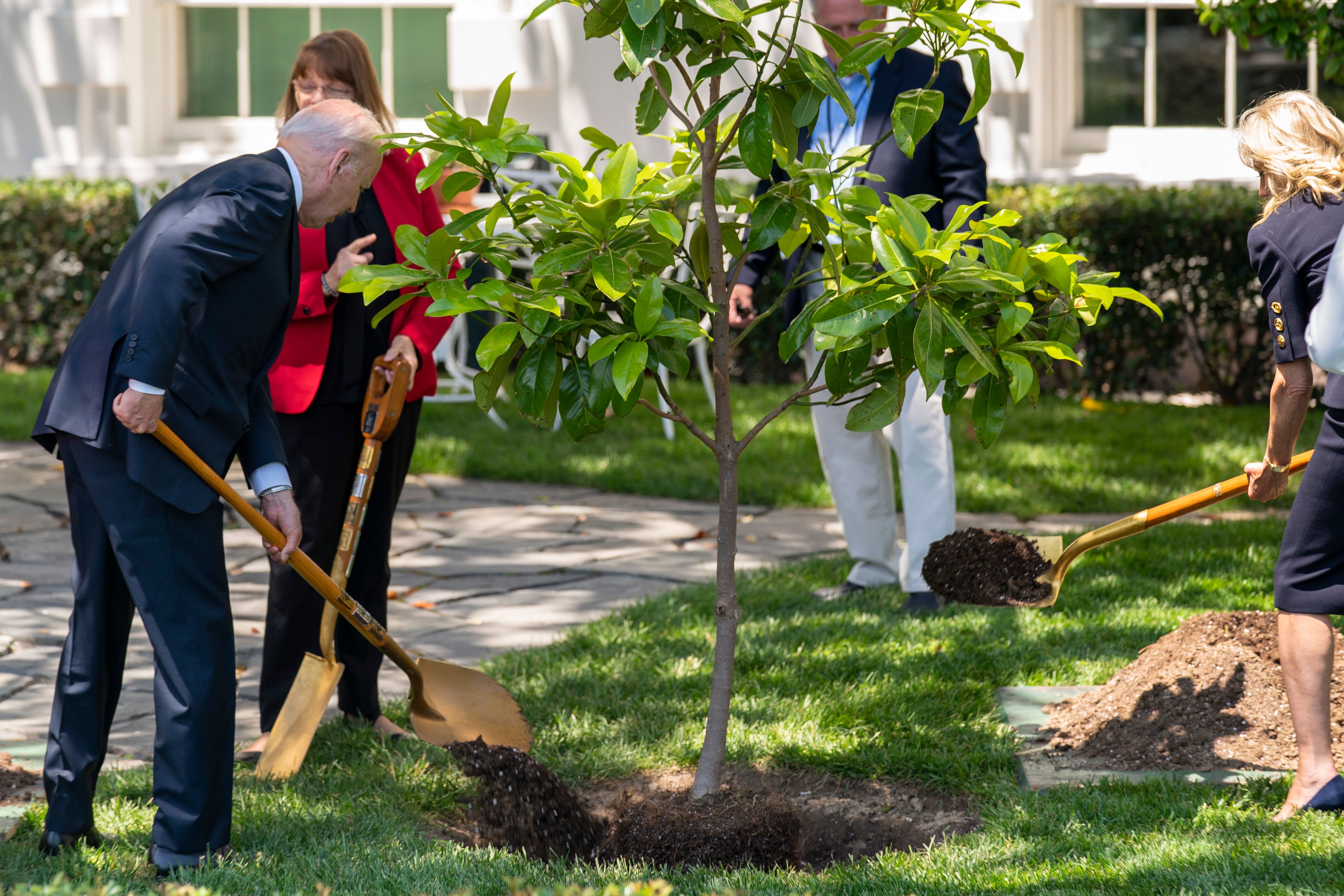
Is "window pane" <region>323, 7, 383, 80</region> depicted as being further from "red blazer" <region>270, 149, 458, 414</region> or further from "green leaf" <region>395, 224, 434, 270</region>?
"green leaf" <region>395, 224, 434, 270</region>

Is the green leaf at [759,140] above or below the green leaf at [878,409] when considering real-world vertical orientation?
above

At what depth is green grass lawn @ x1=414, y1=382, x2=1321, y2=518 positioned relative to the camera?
6457 millimetres

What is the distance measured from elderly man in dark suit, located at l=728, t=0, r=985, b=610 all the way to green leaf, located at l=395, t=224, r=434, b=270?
201cm

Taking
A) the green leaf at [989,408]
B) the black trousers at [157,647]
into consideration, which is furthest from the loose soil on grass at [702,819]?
the green leaf at [989,408]

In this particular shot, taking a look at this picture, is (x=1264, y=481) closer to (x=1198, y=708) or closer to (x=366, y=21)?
(x=1198, y=708)

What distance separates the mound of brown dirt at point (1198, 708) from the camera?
3.56 m

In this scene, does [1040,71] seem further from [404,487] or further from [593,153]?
[593,153]

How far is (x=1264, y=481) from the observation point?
11.2ft

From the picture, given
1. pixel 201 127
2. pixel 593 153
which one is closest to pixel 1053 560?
pixel 593 153

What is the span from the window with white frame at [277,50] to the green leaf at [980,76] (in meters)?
7.95

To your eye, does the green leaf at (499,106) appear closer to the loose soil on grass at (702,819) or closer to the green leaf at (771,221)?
the green leaf at (771,221)

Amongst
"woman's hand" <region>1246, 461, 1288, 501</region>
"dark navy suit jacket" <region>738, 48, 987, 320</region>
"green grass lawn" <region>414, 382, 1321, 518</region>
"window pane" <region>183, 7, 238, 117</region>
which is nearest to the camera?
"woman's hand" <region>1246, 461, 1288, 501</region>

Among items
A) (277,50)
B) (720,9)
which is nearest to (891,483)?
(720,9)

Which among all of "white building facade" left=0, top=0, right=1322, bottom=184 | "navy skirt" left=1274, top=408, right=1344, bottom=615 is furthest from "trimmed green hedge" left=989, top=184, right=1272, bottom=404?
"navy skirt" left=1274, top=408, right=1344, bottom=615
